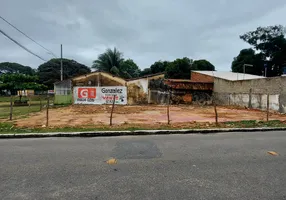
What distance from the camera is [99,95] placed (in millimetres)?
22469

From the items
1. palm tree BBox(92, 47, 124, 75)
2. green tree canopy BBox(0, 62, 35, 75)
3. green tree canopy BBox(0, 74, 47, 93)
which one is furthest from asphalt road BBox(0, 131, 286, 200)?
green tree canopy BBox(0, 62, 35, 75)

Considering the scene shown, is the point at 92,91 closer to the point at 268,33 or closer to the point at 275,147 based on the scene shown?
the point at 275,147

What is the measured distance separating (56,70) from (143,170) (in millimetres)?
66545

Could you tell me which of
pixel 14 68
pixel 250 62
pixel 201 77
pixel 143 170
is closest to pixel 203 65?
pixel 250 62

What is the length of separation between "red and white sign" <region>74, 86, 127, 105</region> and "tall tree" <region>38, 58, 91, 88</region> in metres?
40.3

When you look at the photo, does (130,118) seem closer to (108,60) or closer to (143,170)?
(143,170)

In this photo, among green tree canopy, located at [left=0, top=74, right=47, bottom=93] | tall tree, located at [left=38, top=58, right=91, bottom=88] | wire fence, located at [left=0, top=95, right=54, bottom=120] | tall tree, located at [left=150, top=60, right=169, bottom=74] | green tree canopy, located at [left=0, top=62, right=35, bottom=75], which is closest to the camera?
wire fence, located at [left=0, top=95, right=54, bottom=120]

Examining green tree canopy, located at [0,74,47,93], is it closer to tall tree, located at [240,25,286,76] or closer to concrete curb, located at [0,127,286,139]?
concrete curb, located at [0,127,286,139]

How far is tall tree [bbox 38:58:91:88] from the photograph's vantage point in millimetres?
62034

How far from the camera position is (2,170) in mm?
4090

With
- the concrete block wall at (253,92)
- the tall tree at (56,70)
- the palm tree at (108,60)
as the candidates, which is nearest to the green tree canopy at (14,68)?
the tall tree at (56,70)

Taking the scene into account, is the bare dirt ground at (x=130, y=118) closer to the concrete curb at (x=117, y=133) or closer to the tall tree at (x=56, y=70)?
the concrete curb at (x=117, y=133)

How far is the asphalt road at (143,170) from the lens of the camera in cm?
319

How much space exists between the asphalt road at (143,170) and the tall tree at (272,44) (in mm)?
48496
